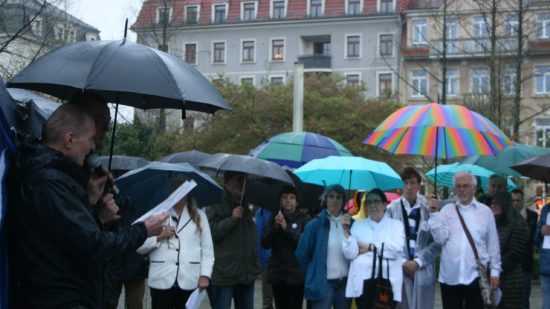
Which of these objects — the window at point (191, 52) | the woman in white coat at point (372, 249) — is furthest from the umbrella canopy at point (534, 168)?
the window at point (191, 52)

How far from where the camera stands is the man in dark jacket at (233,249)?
29.8ft

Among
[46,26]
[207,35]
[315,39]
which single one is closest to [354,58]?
[315,39]

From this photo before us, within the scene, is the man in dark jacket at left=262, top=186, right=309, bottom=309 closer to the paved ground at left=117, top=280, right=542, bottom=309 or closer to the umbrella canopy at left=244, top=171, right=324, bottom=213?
the umbrella canopy at left=244, top=171, right=324, bottom=213

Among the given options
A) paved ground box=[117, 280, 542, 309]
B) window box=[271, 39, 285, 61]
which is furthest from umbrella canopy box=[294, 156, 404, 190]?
window box=[271, 39, 285, 61]

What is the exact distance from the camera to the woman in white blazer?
802cm

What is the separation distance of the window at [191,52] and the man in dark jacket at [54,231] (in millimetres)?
58551

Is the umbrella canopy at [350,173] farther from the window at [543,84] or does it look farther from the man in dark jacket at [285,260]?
the window at [543,84]

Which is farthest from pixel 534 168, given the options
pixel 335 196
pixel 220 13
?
pixel 220 13

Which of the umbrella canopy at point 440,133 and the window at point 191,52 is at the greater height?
the window at point 191,52

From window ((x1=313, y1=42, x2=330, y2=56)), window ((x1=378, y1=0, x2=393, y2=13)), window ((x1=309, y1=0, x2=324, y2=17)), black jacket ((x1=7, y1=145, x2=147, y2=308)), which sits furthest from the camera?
window ((x1=313, y1=42, x2=330, y2=56))

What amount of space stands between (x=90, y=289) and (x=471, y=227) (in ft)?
18.8

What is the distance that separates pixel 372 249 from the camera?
29.7 ft

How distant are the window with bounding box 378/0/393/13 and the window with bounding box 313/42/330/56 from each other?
4.68m

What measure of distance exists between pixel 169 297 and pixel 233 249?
130 centimetres
